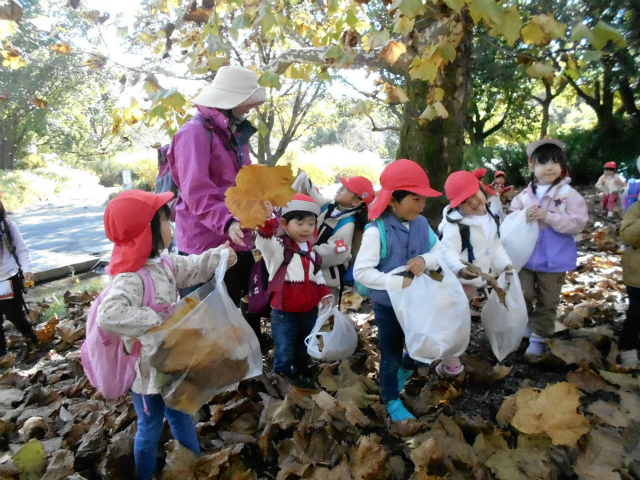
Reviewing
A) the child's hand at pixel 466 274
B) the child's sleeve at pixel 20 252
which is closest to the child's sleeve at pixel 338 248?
the child's hand at pixel 466 274

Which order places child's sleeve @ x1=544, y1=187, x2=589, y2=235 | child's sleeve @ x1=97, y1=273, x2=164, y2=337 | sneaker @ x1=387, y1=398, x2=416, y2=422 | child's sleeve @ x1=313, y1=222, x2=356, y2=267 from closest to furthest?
child's sleeve @ x1=97, y1=273, x2=164, y2=337 < sneaker @ x1=387, y1=398, x2=416, y2=422 < child's sleeve @ x1=544, y1=187, x2=589, y2=235 < child's sleeve @ x1=313, y1=222, x2=356, y2=267

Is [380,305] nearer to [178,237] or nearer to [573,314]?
[178,237]

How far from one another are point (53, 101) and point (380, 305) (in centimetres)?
2665

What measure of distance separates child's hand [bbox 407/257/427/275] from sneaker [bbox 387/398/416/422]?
70 cm

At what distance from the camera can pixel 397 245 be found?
7.44ft

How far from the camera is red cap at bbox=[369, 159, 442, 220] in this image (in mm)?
2176

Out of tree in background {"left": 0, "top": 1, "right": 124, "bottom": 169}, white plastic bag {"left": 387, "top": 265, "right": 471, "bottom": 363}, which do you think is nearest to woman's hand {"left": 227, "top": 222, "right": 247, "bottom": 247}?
white plastic bag {"left": 387, "top": 265, "right": 471, "bottom": 363}

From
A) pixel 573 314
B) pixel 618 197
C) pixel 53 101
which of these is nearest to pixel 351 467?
pixel 573 314

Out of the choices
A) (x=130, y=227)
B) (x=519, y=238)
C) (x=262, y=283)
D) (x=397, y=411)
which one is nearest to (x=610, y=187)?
(x=519, y=238)

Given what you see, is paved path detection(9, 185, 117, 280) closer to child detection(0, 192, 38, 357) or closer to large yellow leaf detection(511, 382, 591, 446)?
child detection(0, 192, 38, 357)

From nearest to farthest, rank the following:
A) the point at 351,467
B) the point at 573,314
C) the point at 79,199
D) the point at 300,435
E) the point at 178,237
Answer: the point at 351,467 < the point at 300,435 < the point at 178,237 < the point at 573,314 < the point at 79,199

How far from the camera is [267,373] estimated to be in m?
2.76

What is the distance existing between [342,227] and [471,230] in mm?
870

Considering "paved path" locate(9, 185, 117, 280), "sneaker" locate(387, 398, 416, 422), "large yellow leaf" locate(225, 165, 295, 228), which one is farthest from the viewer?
"paved path" locate(9, 185, 117, 280)
